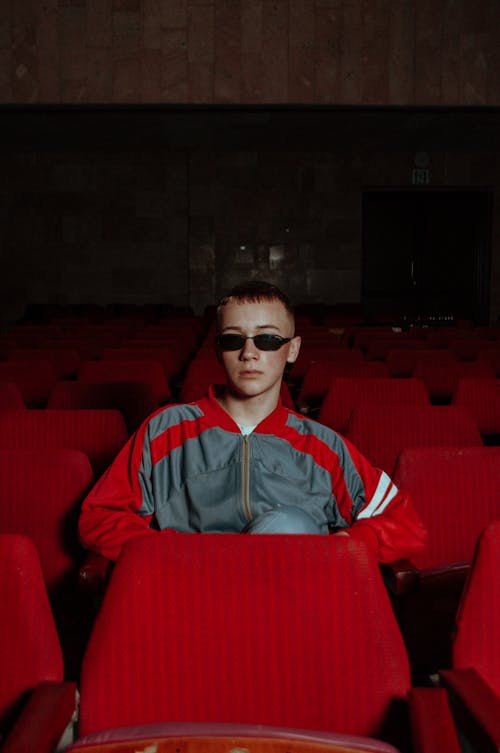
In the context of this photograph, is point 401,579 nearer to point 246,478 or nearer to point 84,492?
point 246,478

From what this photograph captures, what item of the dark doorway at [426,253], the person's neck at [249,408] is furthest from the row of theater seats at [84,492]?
the dark doorway at [426,253]

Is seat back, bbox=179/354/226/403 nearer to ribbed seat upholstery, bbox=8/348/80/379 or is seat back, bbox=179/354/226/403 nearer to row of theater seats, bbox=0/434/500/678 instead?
ribbed seat upholstery, bbox=8/348/80/379

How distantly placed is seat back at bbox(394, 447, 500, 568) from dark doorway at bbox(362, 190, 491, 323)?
14600 mm

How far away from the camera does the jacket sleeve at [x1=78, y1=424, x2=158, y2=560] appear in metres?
2.08

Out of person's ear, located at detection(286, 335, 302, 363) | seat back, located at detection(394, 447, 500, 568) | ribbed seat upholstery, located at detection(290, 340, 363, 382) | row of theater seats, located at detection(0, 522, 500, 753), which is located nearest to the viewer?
row of theater seats, located at detection(0, 522, 500, 753)

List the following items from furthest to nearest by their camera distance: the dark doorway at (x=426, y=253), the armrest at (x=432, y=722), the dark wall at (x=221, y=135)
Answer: the dark doorway at (x=426, y=253) → the dark wall at (x=221, y=135) → the armrest at (x=432, y=722)

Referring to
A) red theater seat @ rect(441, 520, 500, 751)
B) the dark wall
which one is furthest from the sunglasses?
the dark wall

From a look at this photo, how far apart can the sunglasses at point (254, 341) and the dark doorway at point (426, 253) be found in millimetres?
15115

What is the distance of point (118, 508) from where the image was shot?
2.13 m

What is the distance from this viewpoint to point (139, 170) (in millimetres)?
16688

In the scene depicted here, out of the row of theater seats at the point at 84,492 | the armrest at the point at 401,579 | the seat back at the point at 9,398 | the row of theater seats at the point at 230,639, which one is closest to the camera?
the row of theater seats at the point at 230,639

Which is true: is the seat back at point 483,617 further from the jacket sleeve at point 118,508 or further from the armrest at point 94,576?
the armrest at point 94,576

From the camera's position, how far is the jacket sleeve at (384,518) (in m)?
2.11

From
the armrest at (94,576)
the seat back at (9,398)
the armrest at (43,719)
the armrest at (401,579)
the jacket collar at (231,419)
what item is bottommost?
the armrest at (401,579)
